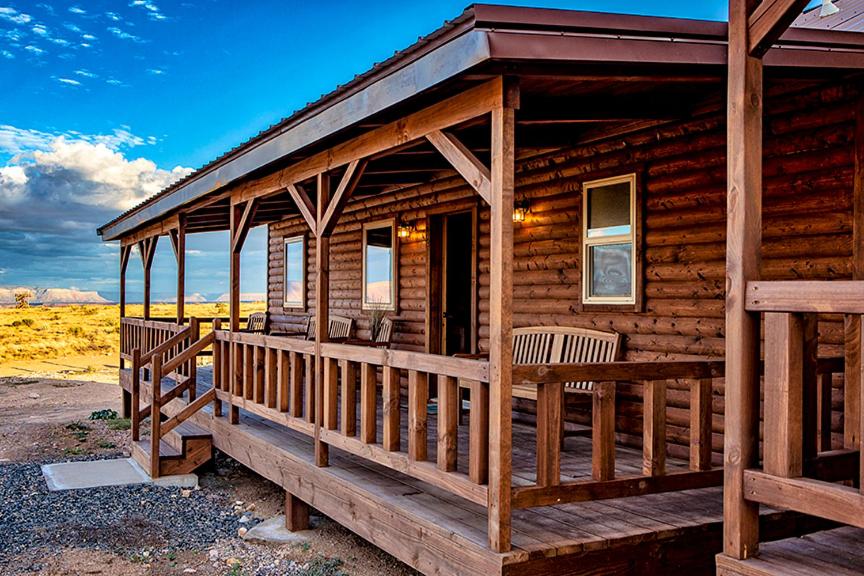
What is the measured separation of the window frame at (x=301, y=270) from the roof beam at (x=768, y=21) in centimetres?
916

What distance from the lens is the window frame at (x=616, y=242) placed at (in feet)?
19.4

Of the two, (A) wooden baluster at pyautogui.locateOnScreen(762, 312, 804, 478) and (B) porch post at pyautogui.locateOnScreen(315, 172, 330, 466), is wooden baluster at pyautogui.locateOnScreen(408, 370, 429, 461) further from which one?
(A) wooden baluster at pyautogui.locateOnScreen(762, 312, 804, 478)

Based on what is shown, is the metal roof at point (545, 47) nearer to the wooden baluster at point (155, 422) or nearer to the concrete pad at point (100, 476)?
the wooden baluster at point (155, 422)

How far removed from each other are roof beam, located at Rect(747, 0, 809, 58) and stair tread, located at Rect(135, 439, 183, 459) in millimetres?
6907

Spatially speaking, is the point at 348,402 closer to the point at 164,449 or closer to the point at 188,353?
the point at 188,353

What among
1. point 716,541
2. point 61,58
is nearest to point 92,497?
point 716,541

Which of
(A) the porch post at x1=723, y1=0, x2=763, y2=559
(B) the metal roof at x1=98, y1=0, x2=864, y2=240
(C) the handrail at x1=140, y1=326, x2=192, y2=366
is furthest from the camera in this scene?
(C) the handrail at x1=140, y1=326, x2=192, y2=366


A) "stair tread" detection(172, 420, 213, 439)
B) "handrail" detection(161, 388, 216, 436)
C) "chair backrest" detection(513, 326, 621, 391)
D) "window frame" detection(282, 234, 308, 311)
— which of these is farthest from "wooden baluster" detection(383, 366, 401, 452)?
"window frame" detection(282, 234, 308, 311)

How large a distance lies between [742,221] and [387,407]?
8.15 feet

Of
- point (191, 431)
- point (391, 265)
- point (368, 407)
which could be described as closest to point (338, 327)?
point (391, 265)

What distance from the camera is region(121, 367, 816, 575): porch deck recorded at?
12.0 ft

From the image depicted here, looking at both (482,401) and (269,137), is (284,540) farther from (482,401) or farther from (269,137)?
(269,137)

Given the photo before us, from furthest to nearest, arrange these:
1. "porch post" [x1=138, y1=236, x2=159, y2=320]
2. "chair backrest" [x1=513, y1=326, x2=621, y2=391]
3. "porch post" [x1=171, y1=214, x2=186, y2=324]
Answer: "porch post" [x1=138, y1=236, x2=159, y2=320] → "porch post" [x1=171, y1=214, x2=186, y2=324] → "chair backrest" [x1=513, y1=326, x2=621, y2=391]

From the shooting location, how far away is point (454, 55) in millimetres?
3555
